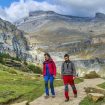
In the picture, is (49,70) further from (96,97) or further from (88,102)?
(96,97)

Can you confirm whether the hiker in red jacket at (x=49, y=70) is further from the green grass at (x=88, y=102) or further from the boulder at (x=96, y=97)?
the boulder at (x=96, y=97)

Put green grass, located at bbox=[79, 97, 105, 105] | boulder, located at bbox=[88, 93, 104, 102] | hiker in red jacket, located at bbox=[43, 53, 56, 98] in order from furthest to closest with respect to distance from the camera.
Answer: hiker in red jacket, located at bbox=[43, 53, 56, 98], boulder, located at bbox=[88, 93, 104, 102], green grass, located at bbox=[79, 97, 105, 105]

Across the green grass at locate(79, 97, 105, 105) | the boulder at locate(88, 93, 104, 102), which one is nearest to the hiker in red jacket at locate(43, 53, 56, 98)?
the green grass at locate(79, 97, 105, 105)

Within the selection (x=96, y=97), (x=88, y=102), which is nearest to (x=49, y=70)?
(x=88, y=102)

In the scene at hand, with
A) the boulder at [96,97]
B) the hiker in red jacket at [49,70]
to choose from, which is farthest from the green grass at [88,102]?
the hiker in red jacket at [49,70]

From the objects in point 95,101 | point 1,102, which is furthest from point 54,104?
point 1,102

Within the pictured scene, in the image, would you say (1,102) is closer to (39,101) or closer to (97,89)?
(39,101)

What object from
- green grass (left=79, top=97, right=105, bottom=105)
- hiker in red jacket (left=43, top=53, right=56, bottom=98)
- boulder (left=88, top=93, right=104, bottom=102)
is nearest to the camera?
green grass (left=79, top=97, right=105, bottom=105)

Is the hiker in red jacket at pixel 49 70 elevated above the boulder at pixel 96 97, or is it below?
above

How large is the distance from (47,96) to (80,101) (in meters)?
4.02

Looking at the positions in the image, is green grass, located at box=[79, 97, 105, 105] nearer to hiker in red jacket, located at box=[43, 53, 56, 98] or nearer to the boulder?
the boulder

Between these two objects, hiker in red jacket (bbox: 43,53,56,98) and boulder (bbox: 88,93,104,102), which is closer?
boulder (bbox: 88,93,104,102)

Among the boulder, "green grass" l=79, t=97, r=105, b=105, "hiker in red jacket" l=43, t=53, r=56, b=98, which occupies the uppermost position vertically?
"hiker in red jacket" l=43, t=53, r=56, b=98

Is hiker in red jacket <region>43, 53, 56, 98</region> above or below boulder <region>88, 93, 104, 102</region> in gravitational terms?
above
